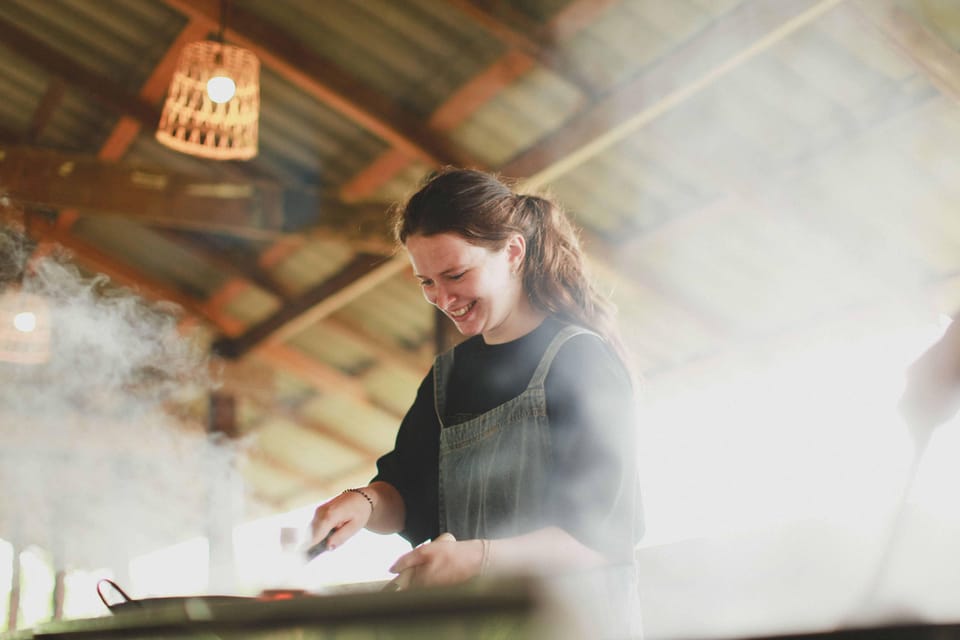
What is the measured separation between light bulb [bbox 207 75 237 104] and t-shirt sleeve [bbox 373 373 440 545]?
2398 mm

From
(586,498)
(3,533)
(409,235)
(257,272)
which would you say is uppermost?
(257,272)

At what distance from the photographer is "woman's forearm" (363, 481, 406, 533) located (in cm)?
174

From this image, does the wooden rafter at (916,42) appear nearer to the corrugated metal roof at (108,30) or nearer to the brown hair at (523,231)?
the brown hair at (523,231)

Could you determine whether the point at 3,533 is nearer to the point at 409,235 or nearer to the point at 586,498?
the point at 409,235

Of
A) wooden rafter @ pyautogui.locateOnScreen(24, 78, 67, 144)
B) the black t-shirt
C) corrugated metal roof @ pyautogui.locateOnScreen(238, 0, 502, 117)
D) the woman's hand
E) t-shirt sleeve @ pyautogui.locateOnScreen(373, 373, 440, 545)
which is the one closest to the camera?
the woman's hand

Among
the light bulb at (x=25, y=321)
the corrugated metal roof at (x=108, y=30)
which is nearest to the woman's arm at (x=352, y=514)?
the light bulb at (x=25, y=321)

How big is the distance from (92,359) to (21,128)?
11.3ft

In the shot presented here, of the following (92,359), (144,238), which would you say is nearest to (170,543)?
(92,359)

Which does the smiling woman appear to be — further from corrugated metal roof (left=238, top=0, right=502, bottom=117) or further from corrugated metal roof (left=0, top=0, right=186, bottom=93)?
corrugated metal roof (left=0, top=0, right=186, bottom=93)

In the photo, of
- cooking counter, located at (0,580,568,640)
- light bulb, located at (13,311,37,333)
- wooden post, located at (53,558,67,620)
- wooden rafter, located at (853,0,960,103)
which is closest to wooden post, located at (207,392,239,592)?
wooden post, located at (53,558,67,620)

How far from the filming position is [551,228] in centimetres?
177

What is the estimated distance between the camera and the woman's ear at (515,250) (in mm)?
1698

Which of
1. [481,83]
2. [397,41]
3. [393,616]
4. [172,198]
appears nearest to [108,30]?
[172,198]

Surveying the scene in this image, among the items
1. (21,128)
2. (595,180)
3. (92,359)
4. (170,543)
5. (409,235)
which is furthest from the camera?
(21,128)
